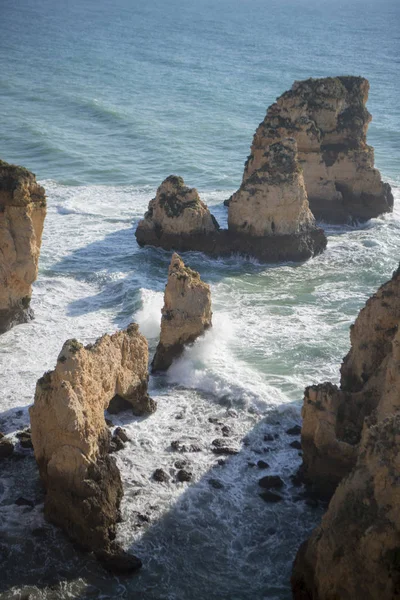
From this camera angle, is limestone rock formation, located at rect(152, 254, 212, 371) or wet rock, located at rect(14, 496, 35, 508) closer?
wet rock, located at rect(14, 496, 35, 508)

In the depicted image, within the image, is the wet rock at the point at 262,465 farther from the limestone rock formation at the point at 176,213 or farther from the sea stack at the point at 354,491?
the limestone rock formation at the point at 176,213

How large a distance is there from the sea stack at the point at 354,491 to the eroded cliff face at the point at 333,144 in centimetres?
2262

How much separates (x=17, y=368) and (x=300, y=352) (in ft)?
30.4

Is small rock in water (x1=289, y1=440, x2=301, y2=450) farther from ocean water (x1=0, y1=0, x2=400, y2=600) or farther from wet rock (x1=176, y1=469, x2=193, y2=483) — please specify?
wet rock (x1=176, y1=469, x2=193, y2=483)

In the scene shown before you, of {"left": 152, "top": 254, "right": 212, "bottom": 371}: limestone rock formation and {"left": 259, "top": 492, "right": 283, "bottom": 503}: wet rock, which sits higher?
{"left": 152, "top": 254, "right": 212, "bottom": 371}: limestone rock formation

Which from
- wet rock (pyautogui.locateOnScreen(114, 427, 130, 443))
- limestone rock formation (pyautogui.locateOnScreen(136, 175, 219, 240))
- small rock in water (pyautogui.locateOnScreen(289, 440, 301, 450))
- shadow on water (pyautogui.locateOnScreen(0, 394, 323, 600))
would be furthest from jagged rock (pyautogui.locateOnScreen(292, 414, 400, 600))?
limestone rock formation (pyautogui.locateOnScreen(136, 175, 219, 240))

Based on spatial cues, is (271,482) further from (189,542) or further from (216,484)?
(189,542)

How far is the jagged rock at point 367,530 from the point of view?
1680 cm

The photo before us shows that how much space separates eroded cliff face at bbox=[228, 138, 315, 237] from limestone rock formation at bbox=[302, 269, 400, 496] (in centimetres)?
1594

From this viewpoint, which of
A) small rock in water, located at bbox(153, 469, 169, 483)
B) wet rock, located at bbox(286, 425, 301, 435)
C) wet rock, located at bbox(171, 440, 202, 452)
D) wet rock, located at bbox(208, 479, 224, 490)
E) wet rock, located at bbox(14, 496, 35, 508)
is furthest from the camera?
wet rock, located at bbox(286, 425, 301, 435)

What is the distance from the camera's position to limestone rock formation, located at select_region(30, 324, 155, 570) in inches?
809

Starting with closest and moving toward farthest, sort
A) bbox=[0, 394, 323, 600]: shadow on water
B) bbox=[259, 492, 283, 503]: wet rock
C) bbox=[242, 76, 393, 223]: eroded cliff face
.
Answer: bbox=[0, 394, 323, 600]: shadow on water, bbox=[259, 492, 283, 503]: wet rock, bbox=[242, 76, 393, 223]: eroded cliff face

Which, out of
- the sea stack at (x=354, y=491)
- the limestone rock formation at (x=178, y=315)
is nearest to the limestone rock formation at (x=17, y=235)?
the limestone rock formation at (x=178, y=315)

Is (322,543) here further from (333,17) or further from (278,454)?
(333,17)
